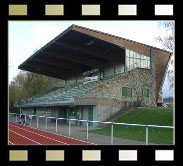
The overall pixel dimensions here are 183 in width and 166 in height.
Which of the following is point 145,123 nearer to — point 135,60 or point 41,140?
point 41,140

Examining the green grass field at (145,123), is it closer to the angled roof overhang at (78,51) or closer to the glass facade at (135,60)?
the glass facade at (135,60)

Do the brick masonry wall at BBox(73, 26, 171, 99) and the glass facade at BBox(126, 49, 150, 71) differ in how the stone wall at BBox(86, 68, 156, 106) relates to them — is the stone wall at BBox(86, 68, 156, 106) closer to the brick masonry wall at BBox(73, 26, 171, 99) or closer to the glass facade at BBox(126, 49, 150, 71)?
the glass facade at BBox(126, 49, 150, 71)

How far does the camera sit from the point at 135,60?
31.5m

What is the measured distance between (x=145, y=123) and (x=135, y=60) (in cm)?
1096

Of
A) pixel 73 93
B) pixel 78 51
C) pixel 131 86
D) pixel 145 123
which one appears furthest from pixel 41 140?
pixel 78 51

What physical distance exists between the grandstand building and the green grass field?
2.67m

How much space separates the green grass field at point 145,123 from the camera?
16.4m

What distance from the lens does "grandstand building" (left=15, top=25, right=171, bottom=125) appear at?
90.4 ft

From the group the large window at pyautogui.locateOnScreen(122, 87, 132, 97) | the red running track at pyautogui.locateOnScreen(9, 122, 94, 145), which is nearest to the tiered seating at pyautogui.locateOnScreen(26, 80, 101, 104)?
the large window at pyautogui.locateOnScreen(122, 87, 132, 97)

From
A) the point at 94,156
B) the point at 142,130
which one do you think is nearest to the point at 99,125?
the point at 142,130

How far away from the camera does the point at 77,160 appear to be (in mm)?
5805

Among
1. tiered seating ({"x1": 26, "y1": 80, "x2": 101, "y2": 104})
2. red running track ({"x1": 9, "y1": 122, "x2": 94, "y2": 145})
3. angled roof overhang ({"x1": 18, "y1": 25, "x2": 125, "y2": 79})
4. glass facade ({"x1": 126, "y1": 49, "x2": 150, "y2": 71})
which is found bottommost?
red running track ({"x1": 9, "y1": 122, "x2": 94, "y2": 145})
